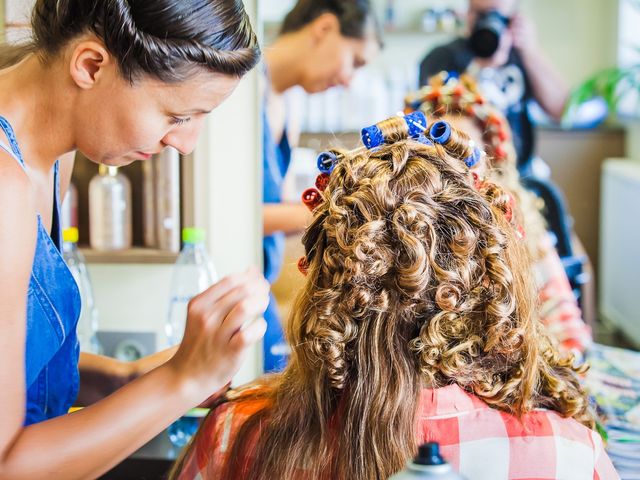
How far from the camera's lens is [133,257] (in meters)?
1.80

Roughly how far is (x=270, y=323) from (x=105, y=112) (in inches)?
45.4

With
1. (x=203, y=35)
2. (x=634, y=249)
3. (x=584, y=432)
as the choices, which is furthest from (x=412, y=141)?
(x=634, y=249)

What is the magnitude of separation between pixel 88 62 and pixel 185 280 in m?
0.98

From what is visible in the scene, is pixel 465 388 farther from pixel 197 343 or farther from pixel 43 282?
pixel 43 282

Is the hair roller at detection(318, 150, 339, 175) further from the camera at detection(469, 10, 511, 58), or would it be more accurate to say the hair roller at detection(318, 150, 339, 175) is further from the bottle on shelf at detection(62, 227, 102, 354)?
the camera at detection(469, 10, 511, 58)

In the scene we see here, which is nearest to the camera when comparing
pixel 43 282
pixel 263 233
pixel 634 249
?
pixel 43 282

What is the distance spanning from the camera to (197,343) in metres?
0.88

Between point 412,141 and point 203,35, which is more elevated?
point 203,35

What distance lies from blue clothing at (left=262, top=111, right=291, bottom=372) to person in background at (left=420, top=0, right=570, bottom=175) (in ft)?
1.55

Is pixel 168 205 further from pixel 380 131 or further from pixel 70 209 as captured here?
pixel 380 131

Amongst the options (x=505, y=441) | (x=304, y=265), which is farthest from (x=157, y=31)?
(x=505, y=441)

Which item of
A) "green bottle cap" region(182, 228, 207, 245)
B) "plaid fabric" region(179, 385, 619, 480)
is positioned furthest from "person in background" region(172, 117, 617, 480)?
"green bottle cap" region(182, 228, 207, 245)

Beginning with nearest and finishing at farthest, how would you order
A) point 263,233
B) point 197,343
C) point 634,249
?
point 197,343 → point 263,233 → point 634,249

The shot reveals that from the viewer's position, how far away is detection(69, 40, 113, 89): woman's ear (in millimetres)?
938
